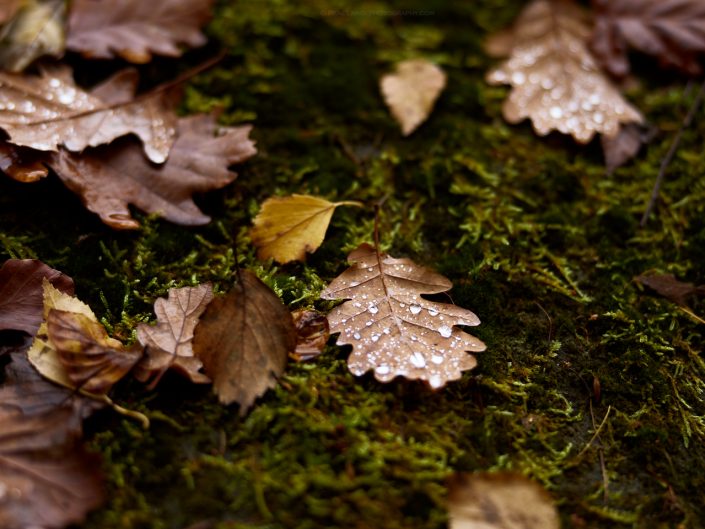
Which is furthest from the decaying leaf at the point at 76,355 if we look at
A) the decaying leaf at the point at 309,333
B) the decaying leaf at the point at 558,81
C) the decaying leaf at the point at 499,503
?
the decaying leaf at the point at 558,81

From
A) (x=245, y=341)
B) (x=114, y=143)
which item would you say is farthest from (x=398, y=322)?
(x=114, y=143)

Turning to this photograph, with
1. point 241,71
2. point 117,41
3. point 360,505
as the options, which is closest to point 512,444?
point 360,505

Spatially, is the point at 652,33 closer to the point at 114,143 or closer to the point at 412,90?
the point at 412,90

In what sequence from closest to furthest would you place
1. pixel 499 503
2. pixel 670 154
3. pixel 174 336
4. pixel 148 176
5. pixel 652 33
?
pixel 499 503
pixel 174 336
pixel 148 176
pixel 670 154
pixel 652 33

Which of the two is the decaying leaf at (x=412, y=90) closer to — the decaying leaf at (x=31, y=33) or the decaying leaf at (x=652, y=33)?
the decaying leaf at (x=652, y=33)

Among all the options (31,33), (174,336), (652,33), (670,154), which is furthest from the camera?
(652,33)

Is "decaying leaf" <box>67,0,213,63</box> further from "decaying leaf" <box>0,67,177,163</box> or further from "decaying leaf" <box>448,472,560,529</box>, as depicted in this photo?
"decaying leaf" <box>448,472,560,529</box>

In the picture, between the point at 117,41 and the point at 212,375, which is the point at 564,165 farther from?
the point at 117,41

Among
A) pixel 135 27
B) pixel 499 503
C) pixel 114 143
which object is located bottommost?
pixel 499 503
